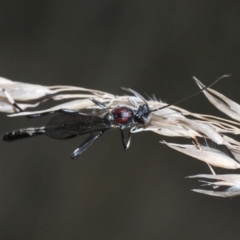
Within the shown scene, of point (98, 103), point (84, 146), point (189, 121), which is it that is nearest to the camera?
point (189, 121)

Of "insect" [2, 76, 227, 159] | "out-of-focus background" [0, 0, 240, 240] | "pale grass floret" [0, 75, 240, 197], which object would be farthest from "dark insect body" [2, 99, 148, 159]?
"out-of-focus background" [0, 0, 240, 240]

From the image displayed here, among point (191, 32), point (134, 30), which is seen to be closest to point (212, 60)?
point (191, 32)

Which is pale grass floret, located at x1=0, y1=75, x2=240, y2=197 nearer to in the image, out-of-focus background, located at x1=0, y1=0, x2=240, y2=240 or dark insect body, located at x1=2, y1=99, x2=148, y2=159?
dark insect body, located at x1=2, y1=99, x2=148, y2=159

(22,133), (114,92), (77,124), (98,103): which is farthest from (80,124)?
(114,92)

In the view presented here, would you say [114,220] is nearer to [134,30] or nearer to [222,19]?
[134,30]

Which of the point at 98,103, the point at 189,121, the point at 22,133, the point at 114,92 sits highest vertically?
the point at 114,92

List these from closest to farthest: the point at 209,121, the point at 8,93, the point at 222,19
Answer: the point at 209,121, the point at 8,93, the point at 222,19

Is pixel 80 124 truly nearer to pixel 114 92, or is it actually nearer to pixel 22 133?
pixel 22 133
